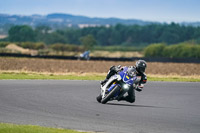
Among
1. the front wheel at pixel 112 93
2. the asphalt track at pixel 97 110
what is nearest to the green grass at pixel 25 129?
the asphalt track at pixel 97 110

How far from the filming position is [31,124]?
36.6 feet

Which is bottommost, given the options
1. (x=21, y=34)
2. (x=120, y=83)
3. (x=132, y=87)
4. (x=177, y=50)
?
(x=21, y=34)

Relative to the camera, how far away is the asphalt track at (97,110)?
11.4 meters

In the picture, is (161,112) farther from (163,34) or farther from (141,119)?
(163,34)

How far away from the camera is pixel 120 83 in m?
14.7

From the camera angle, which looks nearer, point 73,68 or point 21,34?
point 73,68

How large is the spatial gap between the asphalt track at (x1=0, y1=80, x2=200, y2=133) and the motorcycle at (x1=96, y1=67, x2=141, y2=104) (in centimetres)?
37

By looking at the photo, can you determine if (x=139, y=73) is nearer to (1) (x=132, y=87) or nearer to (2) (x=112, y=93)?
(1) (x=132, y=87)

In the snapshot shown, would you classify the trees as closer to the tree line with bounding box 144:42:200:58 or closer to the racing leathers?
the tree line with bounding box 144:42:200:58

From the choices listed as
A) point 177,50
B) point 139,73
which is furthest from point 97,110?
point 177,50

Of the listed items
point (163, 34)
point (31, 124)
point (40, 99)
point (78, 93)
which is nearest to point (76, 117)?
point (31, 124)

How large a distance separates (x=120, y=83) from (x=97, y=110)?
52.2 inches

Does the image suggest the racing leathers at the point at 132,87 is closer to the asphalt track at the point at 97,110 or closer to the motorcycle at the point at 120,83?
the motorcycle at the point at 120,83

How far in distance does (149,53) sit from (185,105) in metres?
82.7
